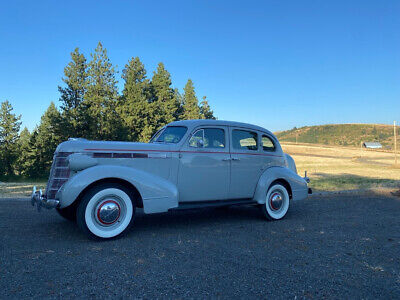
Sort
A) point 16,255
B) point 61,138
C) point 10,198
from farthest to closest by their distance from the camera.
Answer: point 61,138
point 10,198
point 16,255

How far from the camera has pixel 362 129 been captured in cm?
11869

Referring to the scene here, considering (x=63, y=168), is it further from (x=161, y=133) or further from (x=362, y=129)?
(x=362, y=129)

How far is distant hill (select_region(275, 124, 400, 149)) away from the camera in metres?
105

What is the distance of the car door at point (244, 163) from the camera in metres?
5.73

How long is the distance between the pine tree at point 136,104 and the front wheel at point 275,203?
30428 millimetres

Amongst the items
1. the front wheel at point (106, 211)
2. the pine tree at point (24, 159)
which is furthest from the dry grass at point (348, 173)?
the pine tree at point (24, 159)

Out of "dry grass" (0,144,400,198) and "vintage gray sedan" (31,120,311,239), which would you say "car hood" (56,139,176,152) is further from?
"dry grass" (0,144,400,198)

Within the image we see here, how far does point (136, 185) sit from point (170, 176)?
0.66 meters

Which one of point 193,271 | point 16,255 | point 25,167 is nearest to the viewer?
point 193,271

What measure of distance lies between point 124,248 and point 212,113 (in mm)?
45887

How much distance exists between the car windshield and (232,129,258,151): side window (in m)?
1.11

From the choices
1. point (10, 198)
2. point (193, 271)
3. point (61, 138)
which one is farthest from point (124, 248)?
point (61, 138)

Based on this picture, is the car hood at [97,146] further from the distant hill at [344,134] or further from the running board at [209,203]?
the distant hill at [344,134]

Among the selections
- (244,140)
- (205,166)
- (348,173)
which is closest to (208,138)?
(205,166)
